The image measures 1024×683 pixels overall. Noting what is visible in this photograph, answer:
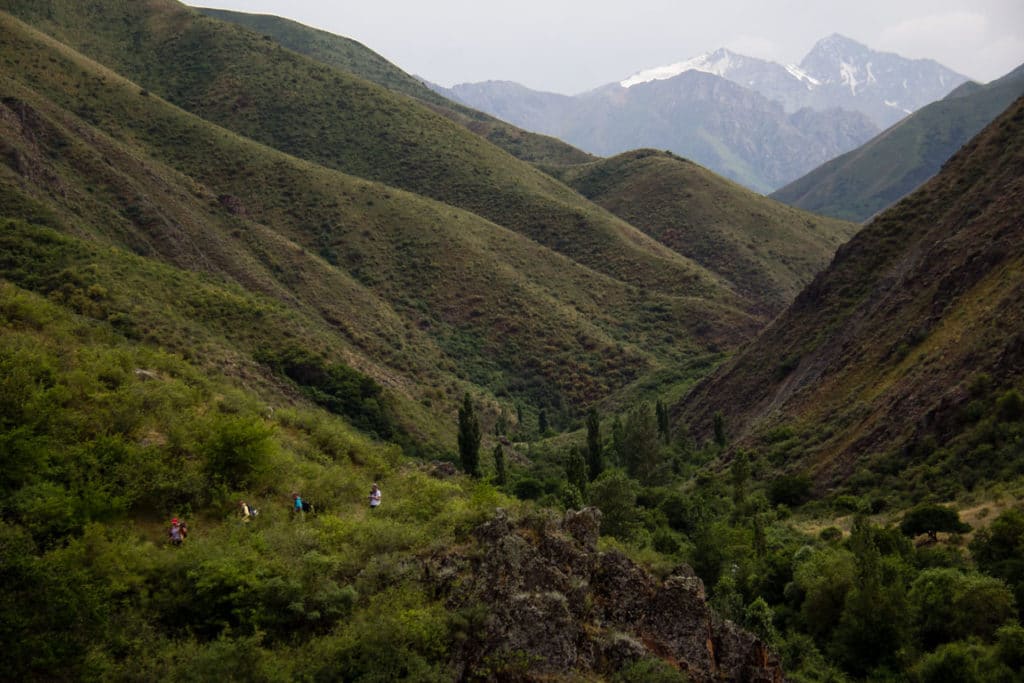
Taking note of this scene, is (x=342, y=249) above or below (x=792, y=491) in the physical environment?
above

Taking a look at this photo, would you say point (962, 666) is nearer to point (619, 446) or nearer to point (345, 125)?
point (619, 446)

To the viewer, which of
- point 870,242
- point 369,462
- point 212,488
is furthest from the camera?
point 870,242

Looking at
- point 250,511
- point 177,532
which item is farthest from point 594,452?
point 177,532

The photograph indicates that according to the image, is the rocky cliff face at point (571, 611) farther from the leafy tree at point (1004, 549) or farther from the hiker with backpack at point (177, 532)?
the leafy tree at point (1004, 549)

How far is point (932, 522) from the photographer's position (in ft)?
92.9

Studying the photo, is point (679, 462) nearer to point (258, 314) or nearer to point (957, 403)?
point (957, 403)

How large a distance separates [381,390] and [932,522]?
1447 inches

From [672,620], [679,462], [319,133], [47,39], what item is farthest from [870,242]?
[47,39]

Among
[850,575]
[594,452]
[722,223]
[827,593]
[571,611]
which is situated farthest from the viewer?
[722,223]

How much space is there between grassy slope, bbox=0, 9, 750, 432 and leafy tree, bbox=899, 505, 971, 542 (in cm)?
4202

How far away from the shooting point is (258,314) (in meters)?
52.8

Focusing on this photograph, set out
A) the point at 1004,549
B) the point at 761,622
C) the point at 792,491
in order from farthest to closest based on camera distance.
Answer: the point at 792,491 < the point at 1004,549 < the point at 761,622

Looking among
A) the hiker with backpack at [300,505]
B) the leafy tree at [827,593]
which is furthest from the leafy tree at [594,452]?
the hiker with backpack at [300,505]

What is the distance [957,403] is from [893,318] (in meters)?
13.8
